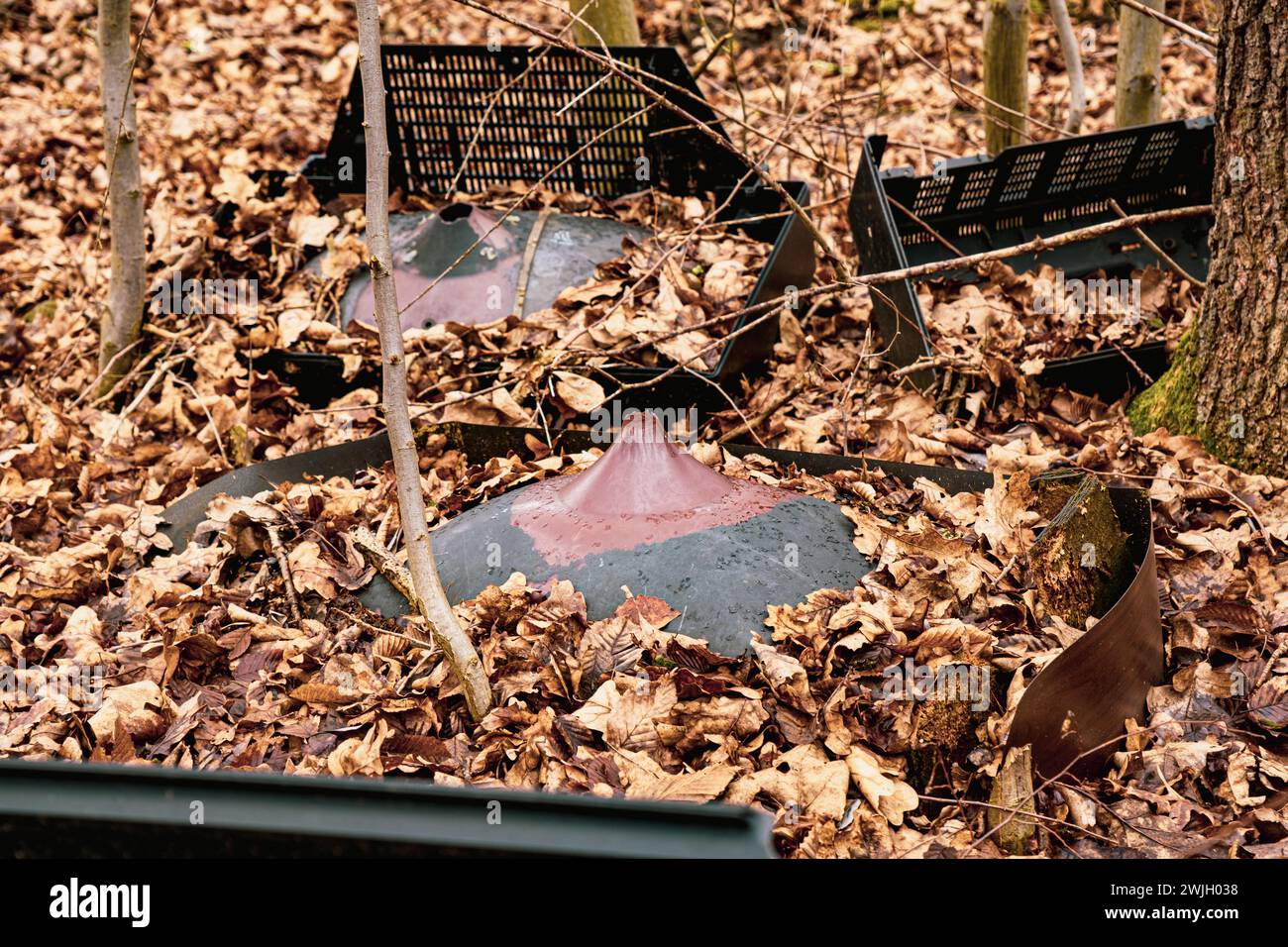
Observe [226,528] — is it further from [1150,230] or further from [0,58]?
[0,58]

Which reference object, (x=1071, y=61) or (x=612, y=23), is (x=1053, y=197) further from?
(x=612, y=23)

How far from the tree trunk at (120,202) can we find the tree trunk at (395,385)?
7.65 ft

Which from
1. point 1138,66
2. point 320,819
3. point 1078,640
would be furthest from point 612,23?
point 320,819

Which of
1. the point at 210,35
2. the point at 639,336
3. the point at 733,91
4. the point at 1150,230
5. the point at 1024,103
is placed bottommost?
the point at 639,336

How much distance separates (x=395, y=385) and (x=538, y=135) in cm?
314

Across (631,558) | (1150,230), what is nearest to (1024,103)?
(1150,230)

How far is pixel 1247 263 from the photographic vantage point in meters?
3.50

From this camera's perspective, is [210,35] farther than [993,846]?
Yes

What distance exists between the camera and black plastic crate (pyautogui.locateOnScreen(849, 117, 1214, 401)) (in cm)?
467

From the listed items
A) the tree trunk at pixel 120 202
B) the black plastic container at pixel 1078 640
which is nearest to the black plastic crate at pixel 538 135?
the tree trunk at pixel 120 202

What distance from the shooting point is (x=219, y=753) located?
8.81ft

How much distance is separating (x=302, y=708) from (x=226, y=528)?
96 centimetres

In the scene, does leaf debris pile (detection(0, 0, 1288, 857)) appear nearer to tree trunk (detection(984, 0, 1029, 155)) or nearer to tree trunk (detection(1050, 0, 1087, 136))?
tree trunk (detection(984, 0, 1029, 155))

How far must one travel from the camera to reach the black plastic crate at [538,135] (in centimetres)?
487
